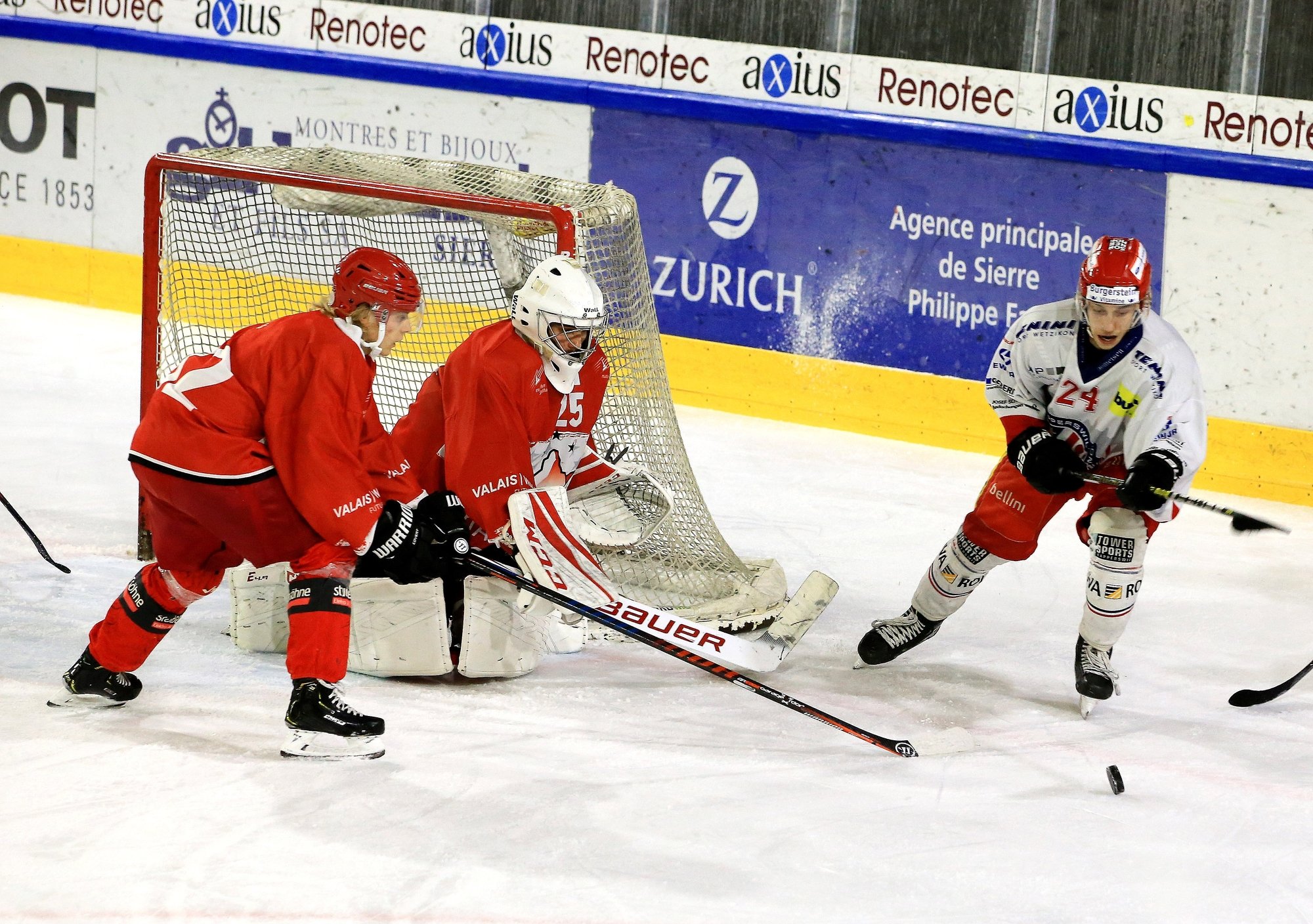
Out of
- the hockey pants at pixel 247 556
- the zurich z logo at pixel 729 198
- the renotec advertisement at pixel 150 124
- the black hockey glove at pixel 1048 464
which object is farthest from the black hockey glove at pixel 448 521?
the renotec advertisement at pixel 150 124

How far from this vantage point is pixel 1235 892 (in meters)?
2.78

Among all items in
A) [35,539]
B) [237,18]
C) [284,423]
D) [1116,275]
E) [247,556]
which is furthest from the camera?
[237,18]

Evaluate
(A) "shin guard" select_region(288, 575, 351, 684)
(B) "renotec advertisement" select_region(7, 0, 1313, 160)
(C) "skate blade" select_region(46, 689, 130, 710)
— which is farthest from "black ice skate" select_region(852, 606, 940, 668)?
(B) "renotec advertisement" select_region(7, 0, 1313, 160)

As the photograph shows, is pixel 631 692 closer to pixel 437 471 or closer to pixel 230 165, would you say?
pixel 437 471

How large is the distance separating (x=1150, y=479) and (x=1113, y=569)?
0.28 meters

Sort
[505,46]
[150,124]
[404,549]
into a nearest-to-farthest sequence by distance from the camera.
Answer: [404,549] < [505,46] < [150,124]

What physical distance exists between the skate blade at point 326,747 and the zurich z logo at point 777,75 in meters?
4.12

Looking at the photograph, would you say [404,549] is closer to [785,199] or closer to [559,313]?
[559,313]

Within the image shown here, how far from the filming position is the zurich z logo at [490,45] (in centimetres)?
709

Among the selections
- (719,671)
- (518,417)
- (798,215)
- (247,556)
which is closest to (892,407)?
A: (798,215)

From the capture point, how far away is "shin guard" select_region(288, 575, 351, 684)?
10.2ft

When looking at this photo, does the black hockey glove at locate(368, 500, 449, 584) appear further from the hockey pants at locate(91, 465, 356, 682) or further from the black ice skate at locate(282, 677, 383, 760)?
the black ice skate at locate(282, 677, 383, 760)

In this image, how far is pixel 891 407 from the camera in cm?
629

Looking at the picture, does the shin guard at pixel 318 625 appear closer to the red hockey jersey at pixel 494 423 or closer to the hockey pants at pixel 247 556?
the hockey pants at pixel 247 556
